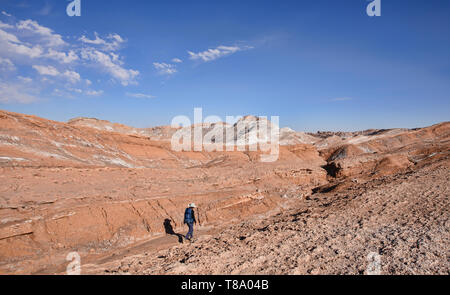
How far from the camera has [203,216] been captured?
33.0 feet

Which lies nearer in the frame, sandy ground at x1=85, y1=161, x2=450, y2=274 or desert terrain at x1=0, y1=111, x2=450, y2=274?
sandy ground at x1=85, y1=161, x2=450, y2=274

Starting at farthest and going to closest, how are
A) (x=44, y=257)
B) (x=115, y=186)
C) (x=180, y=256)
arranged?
(x=115, y=186), (x=44, y=257), (x=180, y=256)

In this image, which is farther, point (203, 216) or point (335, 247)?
point (203, 216)

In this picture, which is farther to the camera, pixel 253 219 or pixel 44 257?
pixel 253 219

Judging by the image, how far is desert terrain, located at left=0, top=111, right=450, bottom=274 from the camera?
4.98m

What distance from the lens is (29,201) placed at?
288 inches

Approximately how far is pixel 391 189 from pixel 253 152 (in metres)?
16.6

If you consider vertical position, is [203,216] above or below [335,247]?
below

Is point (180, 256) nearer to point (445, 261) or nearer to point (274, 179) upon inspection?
point (445, 261)

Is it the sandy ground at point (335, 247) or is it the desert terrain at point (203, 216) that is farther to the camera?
the desert terrain at point (203, 216)

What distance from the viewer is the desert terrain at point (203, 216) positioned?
16.4 ft
